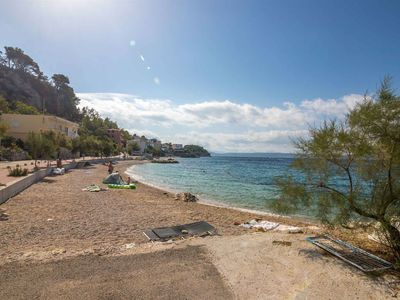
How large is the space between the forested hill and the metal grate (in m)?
81.8

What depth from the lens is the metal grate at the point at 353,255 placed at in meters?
5.55

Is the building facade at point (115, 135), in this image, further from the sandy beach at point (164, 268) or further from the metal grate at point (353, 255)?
the metal grate at point (353, 255)

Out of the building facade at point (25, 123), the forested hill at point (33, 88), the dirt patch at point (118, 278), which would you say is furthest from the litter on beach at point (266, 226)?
the forested hill at point (33, 88)

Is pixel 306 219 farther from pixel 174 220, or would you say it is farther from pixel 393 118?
pixel 393 118

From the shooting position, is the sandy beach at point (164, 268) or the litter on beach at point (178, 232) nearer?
the sandy beach at point (164, 268)

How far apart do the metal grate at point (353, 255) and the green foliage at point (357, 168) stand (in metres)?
0.57

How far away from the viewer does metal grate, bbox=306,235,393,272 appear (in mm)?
5548

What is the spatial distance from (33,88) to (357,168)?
104 m

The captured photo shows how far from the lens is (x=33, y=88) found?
8981 cm

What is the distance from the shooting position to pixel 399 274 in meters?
5.37

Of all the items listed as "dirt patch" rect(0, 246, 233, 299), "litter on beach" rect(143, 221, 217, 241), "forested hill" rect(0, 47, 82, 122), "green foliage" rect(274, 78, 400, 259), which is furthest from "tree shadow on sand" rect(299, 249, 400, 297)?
"forested hill" rect(0, 47, 82, 122)

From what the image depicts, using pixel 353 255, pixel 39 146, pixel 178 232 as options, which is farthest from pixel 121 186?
pixel 353 255

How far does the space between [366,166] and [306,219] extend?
9.20 metres

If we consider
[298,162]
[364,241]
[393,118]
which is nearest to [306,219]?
[364,241]
